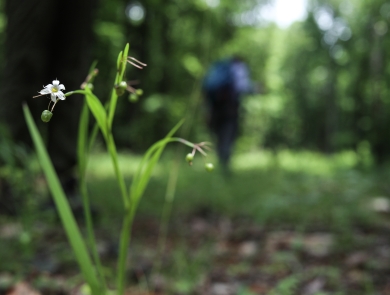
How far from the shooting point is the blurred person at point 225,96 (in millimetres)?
5566

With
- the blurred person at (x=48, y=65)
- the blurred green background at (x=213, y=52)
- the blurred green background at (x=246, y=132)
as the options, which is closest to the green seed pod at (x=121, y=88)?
the blurred green background at (x=246, y=132)

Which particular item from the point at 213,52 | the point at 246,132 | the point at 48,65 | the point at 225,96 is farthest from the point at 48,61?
the point at 246,132

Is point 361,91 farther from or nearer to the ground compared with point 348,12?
nearer to the ground

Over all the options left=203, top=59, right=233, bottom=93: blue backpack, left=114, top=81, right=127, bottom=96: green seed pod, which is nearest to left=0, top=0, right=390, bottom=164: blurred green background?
left=203, top=59, right=233, bottom=93: blue backpack

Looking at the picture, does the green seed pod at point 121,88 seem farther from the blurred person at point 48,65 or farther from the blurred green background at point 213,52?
the blurred person at point 48,65

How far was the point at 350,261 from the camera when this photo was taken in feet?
7.30

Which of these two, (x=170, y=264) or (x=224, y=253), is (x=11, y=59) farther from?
(x=224, y=253)

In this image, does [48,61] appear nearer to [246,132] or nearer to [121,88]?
[121,88]

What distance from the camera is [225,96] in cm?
565

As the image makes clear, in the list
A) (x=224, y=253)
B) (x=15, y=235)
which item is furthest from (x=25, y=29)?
(x=224, y=253)

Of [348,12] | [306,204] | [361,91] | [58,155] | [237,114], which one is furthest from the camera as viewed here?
[348,12]

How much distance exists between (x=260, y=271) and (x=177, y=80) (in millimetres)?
12006

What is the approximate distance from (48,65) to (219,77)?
2.98 metres

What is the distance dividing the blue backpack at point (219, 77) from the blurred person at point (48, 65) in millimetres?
2750
